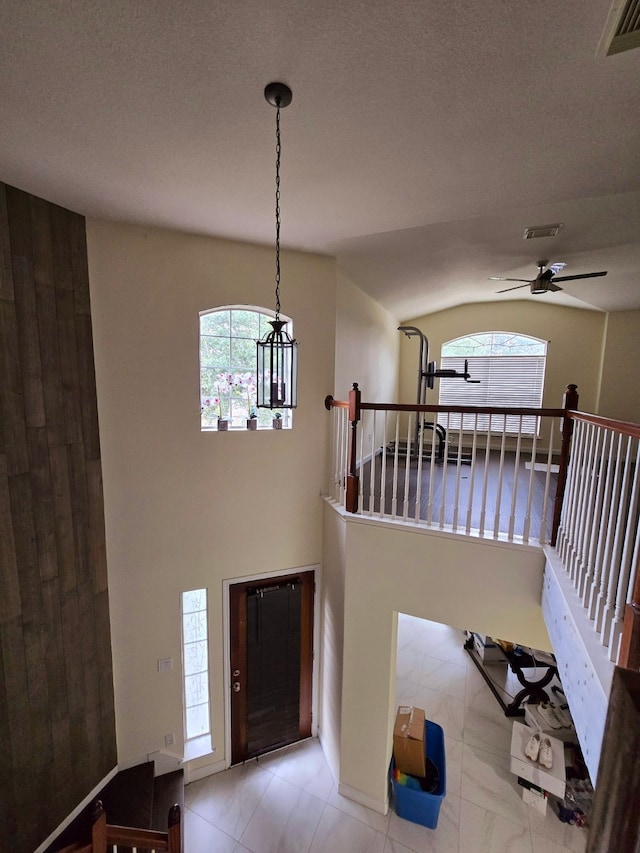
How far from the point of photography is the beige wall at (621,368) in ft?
17.3

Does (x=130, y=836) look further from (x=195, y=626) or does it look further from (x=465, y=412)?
(x=465, y=412)

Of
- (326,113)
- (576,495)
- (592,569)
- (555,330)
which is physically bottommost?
(592,569)

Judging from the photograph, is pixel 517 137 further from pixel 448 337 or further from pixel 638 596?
pixel 448 337

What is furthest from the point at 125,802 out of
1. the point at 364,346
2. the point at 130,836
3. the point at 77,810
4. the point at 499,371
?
the point at 499,371

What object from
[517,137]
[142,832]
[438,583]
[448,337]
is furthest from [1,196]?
[448,337]

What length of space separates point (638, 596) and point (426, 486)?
291 cm

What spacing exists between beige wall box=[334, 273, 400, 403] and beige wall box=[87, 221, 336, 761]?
0.25m

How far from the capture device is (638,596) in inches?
49.7

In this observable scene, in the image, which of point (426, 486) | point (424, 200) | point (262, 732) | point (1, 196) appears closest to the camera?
point (1, 196)

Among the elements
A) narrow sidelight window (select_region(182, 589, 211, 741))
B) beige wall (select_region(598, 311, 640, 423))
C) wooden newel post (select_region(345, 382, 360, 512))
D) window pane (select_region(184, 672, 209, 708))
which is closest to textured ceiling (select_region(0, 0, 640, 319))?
wooden newel post (select_region(345, 382, 360, 512))

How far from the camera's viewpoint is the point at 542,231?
315cm

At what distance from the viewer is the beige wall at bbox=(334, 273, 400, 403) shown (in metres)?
3.91

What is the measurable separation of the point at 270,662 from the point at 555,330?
605 centimetres

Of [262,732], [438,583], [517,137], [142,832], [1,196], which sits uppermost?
[517,137]
